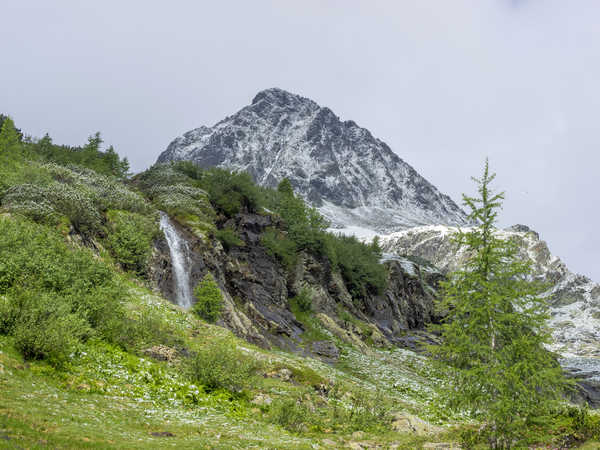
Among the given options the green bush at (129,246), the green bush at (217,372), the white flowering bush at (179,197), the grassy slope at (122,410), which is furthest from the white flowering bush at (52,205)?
the green bush at (217,372)

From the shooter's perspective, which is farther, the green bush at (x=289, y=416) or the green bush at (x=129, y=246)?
the green bush at (x=129, y=246)

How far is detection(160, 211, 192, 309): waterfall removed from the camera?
126ft

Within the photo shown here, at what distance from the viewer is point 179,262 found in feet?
137

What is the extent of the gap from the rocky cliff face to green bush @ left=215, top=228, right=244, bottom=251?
3.53ft

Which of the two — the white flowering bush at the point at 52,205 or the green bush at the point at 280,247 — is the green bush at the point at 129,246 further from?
the green bush at the point at 280,247

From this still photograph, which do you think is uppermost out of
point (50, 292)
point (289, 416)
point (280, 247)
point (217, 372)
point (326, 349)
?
point (280, 247)

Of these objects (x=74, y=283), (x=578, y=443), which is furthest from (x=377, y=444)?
(x=74, y=283)

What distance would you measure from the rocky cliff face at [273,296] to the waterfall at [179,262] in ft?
2.38

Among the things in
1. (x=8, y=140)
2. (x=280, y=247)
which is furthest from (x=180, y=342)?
(x=8, y=140)

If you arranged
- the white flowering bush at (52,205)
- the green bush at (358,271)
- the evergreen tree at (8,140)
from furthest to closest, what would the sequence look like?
the green bush at (358,271) < the evergreen tree at (8,140) < the white flowering bush at (52,205)

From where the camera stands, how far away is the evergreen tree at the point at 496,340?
1145cm

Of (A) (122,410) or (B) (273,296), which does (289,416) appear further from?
(B) (273,296)

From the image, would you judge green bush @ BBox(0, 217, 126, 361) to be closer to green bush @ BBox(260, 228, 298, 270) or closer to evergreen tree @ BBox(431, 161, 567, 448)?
evergreen tree @ BBox(431, 161, 567, 448)

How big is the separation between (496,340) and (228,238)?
1713 inches
